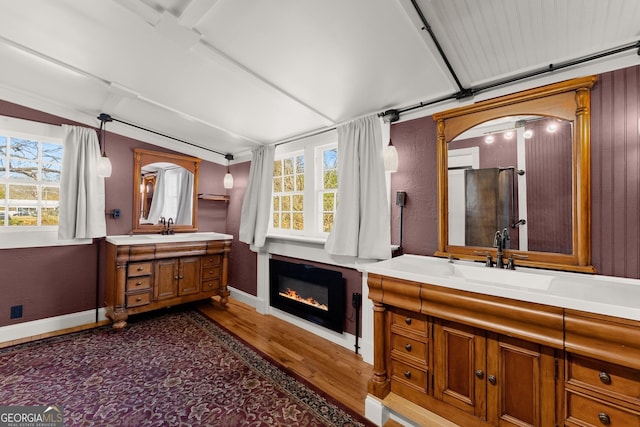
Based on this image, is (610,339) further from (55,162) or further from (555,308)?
(55,162)

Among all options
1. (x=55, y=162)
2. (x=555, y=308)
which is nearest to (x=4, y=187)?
(x=55, y=162)

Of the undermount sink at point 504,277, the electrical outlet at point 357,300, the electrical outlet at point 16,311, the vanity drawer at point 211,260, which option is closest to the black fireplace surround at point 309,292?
the electrical outlet at point 357,300

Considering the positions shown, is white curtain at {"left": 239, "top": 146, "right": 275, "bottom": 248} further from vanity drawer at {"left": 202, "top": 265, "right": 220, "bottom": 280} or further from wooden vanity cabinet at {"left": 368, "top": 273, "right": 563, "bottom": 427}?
wooden vanity cabinet at {"left": 368, "top": 273, "right": 563, "bottom": 427}

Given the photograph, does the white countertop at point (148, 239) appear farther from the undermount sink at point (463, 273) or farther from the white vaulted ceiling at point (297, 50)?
the undermount sink at point (463, 273)

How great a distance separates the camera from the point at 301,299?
312 cm

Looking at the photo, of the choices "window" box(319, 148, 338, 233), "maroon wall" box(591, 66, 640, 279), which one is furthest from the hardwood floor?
"maroon wall" box(591, 66, 640, 279)

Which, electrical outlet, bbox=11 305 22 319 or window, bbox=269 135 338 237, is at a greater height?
window, bbox=269 135 338 237

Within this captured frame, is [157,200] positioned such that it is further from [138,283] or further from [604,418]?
[604,418]

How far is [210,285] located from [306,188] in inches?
75.7

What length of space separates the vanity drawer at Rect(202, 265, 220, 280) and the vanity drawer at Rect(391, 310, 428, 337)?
2745mm

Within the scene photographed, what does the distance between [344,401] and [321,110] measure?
7.92ft

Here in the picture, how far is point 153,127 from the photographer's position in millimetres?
3479

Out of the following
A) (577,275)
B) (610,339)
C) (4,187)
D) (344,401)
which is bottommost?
(344,401)

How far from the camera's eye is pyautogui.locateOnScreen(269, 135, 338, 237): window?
122 inches
